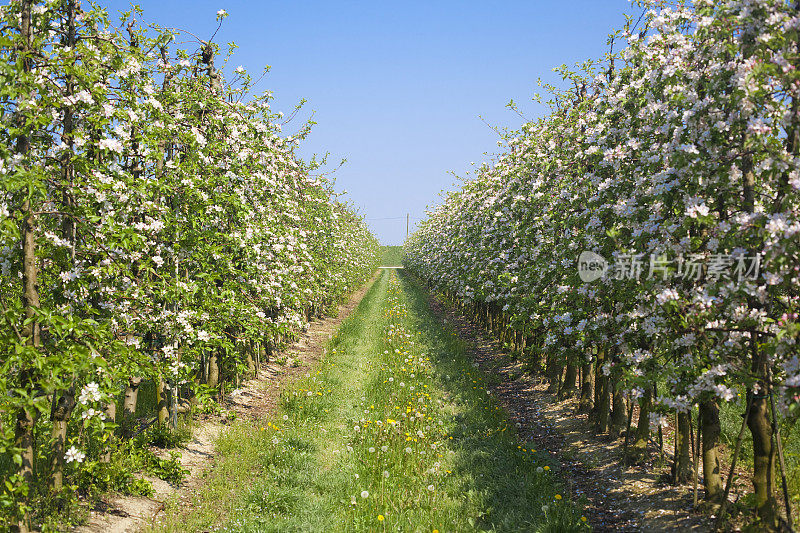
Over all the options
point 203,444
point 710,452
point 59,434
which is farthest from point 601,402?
point 59,434

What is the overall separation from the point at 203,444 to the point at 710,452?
730 cm

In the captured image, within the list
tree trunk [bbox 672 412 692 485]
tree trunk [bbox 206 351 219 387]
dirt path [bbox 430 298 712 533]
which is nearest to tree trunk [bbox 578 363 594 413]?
dirt path [bbox 430 298 712 533]

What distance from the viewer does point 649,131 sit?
6.03 m

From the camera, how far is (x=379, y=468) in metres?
7.29

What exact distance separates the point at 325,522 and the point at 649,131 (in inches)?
241

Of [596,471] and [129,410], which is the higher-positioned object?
[129,410]

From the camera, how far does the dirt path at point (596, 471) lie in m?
5.71

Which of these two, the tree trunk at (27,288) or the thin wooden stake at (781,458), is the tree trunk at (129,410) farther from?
the thin wooden stake at (781,458)

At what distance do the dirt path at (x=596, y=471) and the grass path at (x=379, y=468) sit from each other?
453mm

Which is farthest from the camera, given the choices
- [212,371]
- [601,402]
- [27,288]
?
[212,371]

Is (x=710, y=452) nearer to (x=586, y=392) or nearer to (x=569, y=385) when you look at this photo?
(x=586, y=392)

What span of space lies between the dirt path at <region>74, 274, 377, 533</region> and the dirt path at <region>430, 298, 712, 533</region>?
522 cm

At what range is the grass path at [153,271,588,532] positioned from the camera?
5.93 meters

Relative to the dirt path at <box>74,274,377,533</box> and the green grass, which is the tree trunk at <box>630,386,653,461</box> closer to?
the dirt path at <box>74,274,377,533</box>
